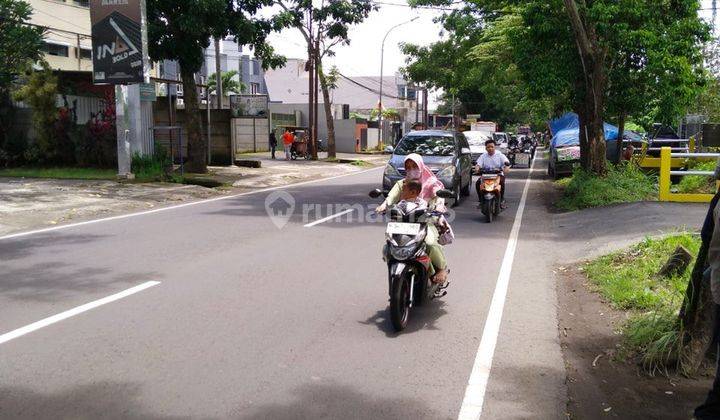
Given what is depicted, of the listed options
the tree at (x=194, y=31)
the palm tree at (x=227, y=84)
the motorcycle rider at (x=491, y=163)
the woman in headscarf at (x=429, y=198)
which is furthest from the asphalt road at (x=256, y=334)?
the palm tree at (x=227, y=84)

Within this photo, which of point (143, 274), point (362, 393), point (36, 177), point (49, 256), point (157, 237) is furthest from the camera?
point (36, 177)

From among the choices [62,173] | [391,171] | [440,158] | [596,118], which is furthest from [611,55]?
[62,173]

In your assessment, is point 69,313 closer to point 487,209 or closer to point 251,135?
point 487,209

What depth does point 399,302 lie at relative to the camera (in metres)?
5.62

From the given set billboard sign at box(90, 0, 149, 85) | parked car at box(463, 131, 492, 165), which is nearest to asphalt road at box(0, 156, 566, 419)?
billboard sign at box(90, 0, 149, 85)

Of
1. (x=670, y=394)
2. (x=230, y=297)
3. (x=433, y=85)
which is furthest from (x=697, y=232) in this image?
(x=433, y=85)

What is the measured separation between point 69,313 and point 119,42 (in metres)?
13.7

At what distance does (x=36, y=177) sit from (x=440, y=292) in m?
15.3

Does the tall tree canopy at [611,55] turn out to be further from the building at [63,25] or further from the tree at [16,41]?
the building at [63,25]

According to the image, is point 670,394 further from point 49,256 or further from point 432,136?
point 432,136

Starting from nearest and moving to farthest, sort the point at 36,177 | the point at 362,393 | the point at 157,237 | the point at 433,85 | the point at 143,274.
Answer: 1. the point at 362,393
2. the point at 143,274
3. the point at 157,237
4. the point at 36,177
5. the point at 433,85

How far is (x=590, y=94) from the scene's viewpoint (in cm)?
1611

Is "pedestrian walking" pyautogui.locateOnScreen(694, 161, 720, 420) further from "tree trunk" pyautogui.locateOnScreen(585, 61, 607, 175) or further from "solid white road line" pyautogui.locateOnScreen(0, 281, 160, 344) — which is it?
"tree trunk" pyautogui.locateOnScreen(585, 61, 607, 175)

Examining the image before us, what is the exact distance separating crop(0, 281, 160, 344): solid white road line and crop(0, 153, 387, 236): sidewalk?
198 inches
